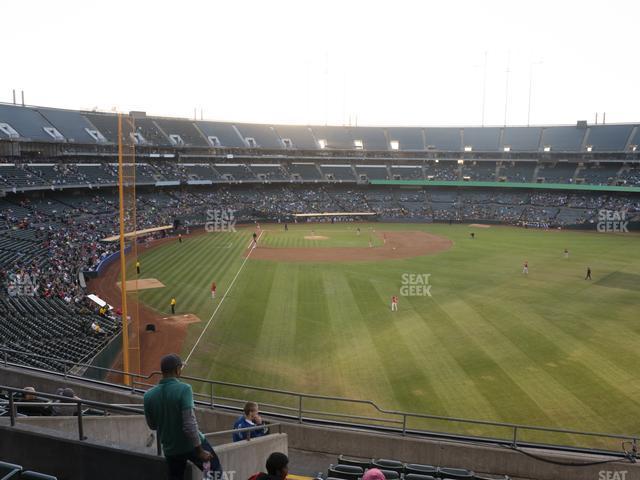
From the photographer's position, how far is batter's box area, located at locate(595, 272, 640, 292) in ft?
111

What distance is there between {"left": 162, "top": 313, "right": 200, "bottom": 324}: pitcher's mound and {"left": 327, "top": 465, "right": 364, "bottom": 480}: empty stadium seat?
775 inches

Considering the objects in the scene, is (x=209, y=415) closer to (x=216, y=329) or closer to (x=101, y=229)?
(x=216, y=329)

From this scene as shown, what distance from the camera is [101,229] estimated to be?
50062 millimetres

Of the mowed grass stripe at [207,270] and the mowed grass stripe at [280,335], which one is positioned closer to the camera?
the mowed grass stripe at [280,335]

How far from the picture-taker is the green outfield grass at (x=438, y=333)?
56.9 feet

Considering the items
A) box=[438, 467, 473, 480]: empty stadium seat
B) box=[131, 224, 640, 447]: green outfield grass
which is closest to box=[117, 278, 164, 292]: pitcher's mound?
box=[131, 224, 640, 447]: green outfield grass

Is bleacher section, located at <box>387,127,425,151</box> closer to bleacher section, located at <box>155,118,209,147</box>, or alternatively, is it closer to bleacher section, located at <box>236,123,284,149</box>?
bleacher section, located at <box>236,123,284,149</box>

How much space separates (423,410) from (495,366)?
5224mm

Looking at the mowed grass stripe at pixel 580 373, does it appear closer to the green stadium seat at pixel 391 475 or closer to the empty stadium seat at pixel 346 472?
the green stadium seat at pixel 391 475

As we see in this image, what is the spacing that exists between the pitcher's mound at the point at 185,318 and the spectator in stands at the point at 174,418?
22334 millimetres

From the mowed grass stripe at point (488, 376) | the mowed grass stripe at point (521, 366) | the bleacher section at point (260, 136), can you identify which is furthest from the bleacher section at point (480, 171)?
the mowed grass stripe at point (488, 376)

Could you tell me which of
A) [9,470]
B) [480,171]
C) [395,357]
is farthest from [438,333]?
[480,171]

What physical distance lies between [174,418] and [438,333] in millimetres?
20853

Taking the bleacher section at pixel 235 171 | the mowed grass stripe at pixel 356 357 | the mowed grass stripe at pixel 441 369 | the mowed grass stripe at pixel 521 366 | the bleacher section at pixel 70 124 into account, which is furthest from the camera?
the bleacher section at pixel 235 171
